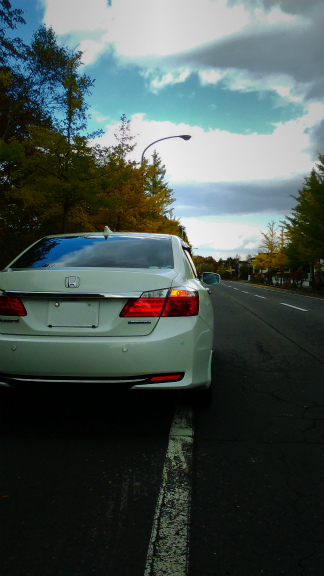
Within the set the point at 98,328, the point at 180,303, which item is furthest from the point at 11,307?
the point at 180,303

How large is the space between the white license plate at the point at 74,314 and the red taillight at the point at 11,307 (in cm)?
21

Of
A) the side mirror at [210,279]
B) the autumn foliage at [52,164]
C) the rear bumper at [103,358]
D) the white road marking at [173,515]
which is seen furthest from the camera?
the autumn foliage at [52,164]

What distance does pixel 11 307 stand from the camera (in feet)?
11.9

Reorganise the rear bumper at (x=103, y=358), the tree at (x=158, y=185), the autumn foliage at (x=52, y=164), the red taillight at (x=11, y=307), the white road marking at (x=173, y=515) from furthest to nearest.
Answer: the tree at (x=158, y=185), the autumn foliage at (x=52, y=164), the red taillight at (x=11, y=307), the rear bumper at (x=103, y=358), the white road marking at (x=173, y=515)

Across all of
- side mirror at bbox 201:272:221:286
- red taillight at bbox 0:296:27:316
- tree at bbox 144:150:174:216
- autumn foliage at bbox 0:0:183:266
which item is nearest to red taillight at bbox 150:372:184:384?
red taillight at bbox 0:296:27:316

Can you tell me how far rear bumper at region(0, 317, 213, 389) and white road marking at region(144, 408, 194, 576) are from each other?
1.45 ft

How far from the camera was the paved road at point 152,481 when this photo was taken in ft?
7.14

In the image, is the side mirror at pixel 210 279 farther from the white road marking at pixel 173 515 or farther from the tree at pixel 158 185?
the tree at pixel 158 185

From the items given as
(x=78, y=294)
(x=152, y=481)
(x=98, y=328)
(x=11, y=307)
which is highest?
(x=78, y=294)

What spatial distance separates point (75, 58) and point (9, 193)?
5865 mm

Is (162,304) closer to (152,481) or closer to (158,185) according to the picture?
(152,481)

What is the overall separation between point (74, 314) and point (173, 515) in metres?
1.54

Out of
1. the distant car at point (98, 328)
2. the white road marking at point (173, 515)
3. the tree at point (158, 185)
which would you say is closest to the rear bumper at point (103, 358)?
the distant car at point (98, 328)

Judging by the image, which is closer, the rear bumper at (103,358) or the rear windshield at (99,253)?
the rear bumper at (103,358)
